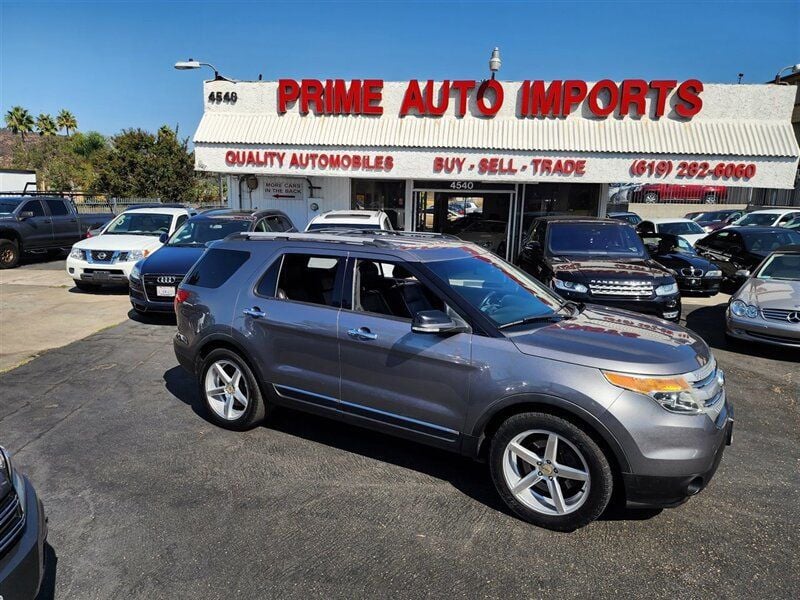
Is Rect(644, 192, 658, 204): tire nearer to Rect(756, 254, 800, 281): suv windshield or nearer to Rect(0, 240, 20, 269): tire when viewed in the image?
Rect(756, 254, 800, 281): suv windshield

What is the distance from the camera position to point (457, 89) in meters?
13.4

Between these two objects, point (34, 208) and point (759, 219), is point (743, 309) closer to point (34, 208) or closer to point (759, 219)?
point (759, 219)

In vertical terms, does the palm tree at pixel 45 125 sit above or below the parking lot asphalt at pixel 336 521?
above

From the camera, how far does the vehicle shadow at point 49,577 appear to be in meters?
2.71

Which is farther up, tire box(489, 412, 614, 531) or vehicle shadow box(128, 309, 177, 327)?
tire box(489, 412, 614, 531)

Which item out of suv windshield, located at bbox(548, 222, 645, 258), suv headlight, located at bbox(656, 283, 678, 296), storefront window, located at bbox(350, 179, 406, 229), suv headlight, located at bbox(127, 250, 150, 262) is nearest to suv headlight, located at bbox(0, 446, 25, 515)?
suv headlight, located at bbox(656, 283, 678, 296)

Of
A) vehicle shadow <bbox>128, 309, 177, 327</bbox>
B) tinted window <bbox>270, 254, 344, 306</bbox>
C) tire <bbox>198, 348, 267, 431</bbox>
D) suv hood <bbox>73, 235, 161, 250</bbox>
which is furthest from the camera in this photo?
suv hood <bbox>73, 235, 161, 250</bbox>

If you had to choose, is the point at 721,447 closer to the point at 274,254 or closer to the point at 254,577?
the point at 254,577

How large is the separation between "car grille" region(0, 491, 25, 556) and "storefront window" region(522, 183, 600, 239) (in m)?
13.5

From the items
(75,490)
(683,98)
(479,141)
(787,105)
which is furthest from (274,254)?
(787,105)

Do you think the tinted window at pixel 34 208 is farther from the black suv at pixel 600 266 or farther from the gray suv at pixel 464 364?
the black suv at pixel 600 266

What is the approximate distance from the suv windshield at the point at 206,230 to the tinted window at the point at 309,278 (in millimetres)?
5476

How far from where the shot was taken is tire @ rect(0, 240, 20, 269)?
1424 cm

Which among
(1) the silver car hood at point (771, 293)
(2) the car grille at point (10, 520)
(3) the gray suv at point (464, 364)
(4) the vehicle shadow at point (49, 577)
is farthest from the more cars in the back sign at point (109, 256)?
(1) the silver car hood at point (771, 293)
